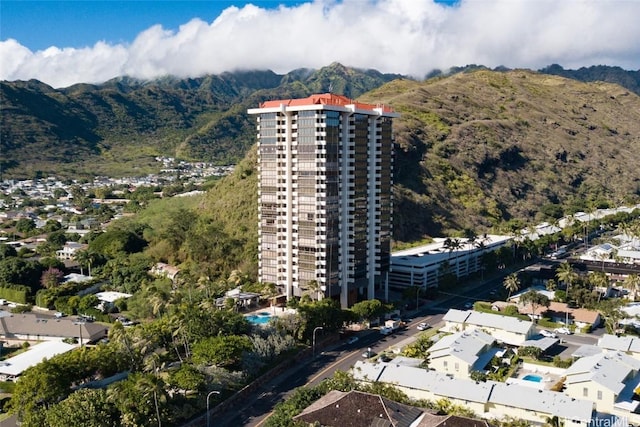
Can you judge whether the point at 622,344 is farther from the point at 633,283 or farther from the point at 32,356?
the point at 32,356

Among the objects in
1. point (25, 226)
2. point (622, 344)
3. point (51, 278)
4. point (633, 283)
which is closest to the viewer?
point (622, 344)

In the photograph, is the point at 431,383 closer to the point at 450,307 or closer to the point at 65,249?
the point at 450,307

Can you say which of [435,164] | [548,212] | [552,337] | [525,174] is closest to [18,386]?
[552,337]

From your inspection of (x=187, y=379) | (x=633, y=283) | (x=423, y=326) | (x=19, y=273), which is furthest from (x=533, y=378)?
(x=19, y=273)

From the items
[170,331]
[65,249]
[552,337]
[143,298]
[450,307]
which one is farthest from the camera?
[65,249]

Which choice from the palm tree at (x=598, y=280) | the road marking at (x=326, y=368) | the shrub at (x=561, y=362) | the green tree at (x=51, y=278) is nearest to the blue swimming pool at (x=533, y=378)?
the shrub at (x=561, y=362)

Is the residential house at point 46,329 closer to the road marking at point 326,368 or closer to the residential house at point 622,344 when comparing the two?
the road marking at point 326,368

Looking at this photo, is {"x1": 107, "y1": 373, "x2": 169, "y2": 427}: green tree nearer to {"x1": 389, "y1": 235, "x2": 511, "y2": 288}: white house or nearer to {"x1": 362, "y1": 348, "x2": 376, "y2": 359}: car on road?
{"x1": 362, "y1": 348, "x2": 376, "y2": 359}: car on road
